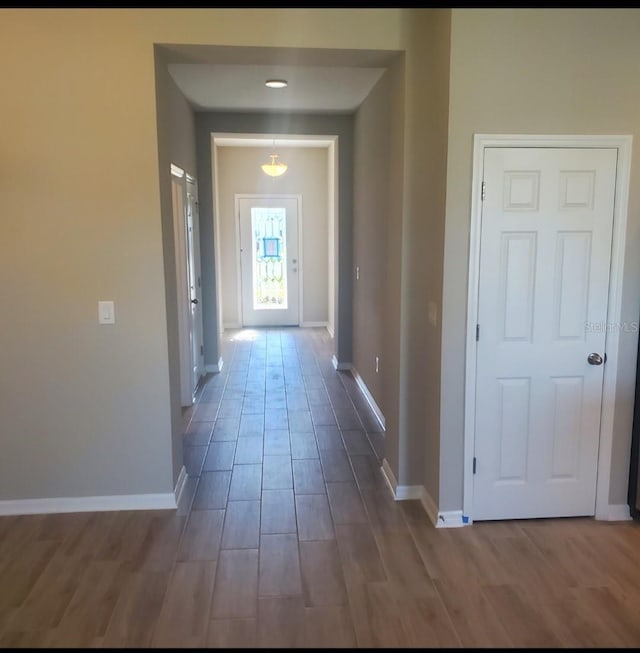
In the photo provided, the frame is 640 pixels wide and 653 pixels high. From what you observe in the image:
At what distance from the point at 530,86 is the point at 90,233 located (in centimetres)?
233

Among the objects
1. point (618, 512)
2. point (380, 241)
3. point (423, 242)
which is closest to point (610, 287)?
point (423, 242)

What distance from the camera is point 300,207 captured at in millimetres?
8500

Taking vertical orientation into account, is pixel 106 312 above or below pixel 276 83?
below

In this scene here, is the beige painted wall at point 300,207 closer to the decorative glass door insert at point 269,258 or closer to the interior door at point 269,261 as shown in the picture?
the interior door at point 269,261

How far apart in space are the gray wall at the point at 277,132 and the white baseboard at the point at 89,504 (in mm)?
3006

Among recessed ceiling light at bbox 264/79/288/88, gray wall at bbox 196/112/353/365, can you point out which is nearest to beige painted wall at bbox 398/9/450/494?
recessed ceiling light at bbox 264/79/288/88

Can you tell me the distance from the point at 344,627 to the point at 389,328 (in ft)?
5.84

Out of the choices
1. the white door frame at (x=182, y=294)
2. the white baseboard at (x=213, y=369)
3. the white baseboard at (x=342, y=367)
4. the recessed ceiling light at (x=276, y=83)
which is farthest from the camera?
the white baseboard at (x=342, y=367)

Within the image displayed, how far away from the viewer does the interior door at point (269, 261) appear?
27.8ft

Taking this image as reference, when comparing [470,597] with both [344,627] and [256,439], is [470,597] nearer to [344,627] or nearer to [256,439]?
[344,627]

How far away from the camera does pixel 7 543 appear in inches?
108

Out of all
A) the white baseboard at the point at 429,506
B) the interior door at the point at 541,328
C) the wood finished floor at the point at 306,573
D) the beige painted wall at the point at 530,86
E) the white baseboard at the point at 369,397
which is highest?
the beige painted wall at the point at 530,86

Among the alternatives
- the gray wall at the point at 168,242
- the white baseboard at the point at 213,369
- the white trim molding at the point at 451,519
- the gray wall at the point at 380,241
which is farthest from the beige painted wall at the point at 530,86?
the white baseboard at the point at 213,369

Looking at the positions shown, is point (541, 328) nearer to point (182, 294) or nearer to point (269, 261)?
point (182, 294)
